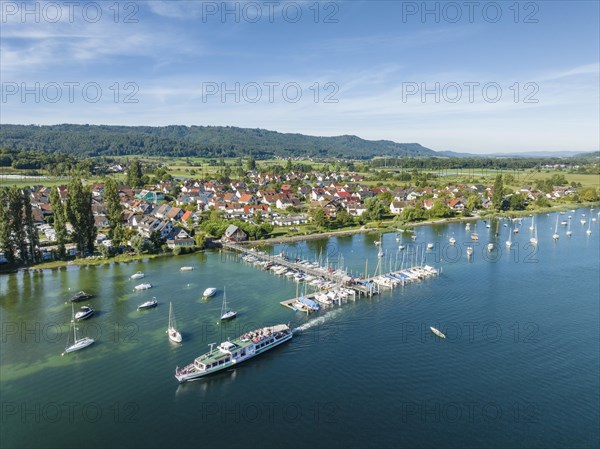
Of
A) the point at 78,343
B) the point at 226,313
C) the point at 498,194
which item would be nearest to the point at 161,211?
the point at 226,313

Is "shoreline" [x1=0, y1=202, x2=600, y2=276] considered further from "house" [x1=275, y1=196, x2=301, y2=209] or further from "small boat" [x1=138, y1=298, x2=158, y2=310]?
"house" [x1=275, y1=196, x2=301, y2=209]

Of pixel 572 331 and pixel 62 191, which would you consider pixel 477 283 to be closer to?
pixel 572 331

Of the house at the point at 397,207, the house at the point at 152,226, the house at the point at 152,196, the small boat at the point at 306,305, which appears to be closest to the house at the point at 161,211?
the house at the point at 152,226

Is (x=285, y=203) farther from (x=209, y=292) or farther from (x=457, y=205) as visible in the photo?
(x=209, y=292)

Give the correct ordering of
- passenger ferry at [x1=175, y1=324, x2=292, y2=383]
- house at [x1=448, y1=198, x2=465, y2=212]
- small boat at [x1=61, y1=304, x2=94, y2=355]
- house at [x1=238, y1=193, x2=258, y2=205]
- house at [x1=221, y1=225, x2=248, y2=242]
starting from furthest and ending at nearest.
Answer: house at [x1=238, y1=193, x2=258, y2=205], house at [x1=448, y1=198, x2=465, y2=212], house at [x1=221, y1=225, x2=248, y2=242], small boat at [x1=61, y1=304, x2=94, y2=355], passenger ferry at [x1=175, y1=324, x2=292, y2=383]

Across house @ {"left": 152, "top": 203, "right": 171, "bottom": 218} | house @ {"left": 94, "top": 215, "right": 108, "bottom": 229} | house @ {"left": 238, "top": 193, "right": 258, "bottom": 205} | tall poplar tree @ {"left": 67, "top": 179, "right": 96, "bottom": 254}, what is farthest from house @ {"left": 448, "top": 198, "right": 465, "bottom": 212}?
tall poplar tree @ {"left": 67, "top": 179, "right": 96, "bottom": 254}

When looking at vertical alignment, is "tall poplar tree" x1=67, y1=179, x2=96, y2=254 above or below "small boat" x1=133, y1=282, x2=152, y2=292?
above

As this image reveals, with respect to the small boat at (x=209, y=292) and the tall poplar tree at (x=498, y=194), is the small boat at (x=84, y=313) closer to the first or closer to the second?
the small boat at (x=209, y=292)

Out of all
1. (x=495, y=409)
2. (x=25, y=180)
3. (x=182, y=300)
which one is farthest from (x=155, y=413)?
(x=25, y=180)
